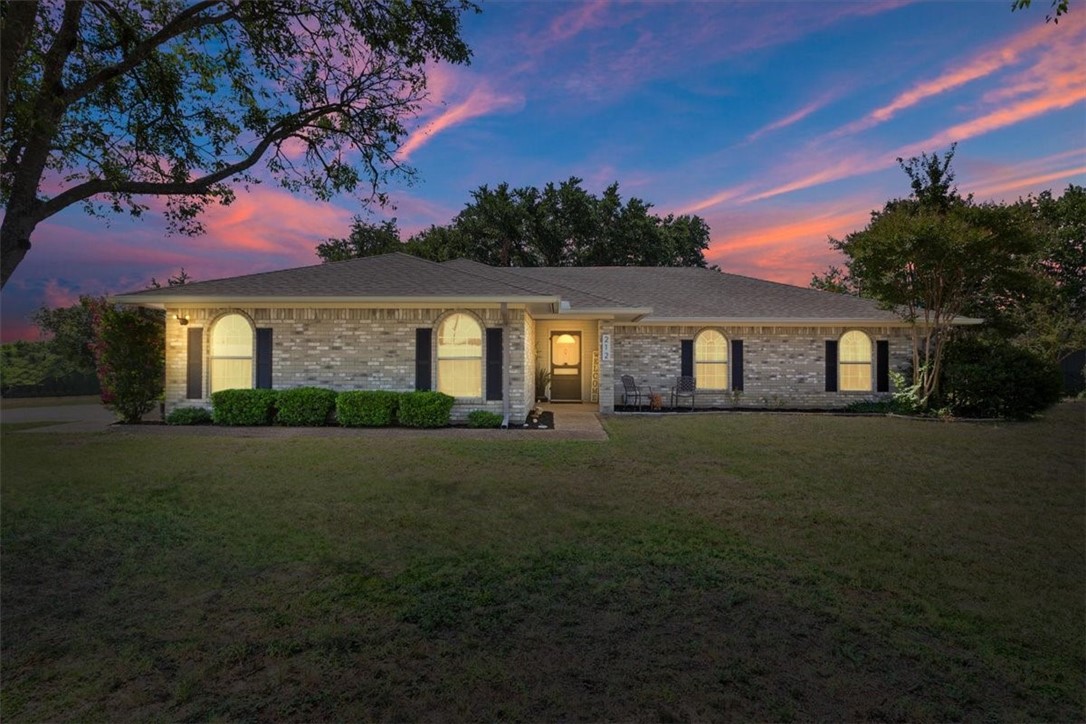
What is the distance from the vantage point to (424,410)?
12.4 m

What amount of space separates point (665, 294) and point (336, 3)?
1395 centimetres

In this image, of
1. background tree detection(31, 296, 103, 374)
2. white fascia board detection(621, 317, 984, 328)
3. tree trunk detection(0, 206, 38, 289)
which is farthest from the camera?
background tree detection(31, 296, 103, 374)

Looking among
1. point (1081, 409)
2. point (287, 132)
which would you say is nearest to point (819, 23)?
point (287, 132)

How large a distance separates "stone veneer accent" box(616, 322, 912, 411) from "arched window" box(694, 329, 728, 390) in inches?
7.5

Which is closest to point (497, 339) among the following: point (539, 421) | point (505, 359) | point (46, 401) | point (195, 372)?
point (505, 359)

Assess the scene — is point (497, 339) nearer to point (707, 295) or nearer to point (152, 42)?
point (152, 42)

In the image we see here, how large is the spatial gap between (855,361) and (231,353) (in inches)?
686

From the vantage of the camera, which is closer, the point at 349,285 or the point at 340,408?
the point at 340,408

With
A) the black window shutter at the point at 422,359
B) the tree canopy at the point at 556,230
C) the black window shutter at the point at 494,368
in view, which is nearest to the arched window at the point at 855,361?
the black window shutter at the point at 494,368

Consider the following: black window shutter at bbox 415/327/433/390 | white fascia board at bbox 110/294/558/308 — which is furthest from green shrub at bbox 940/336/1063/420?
black window shutter at bbox 415/327/433/390

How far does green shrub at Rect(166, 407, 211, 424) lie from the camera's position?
1297 cm

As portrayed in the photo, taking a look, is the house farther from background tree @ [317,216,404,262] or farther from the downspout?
background tree @ [317,216,404,262]

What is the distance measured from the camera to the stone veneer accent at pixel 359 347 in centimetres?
1316

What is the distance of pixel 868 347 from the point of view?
55.6 ft
